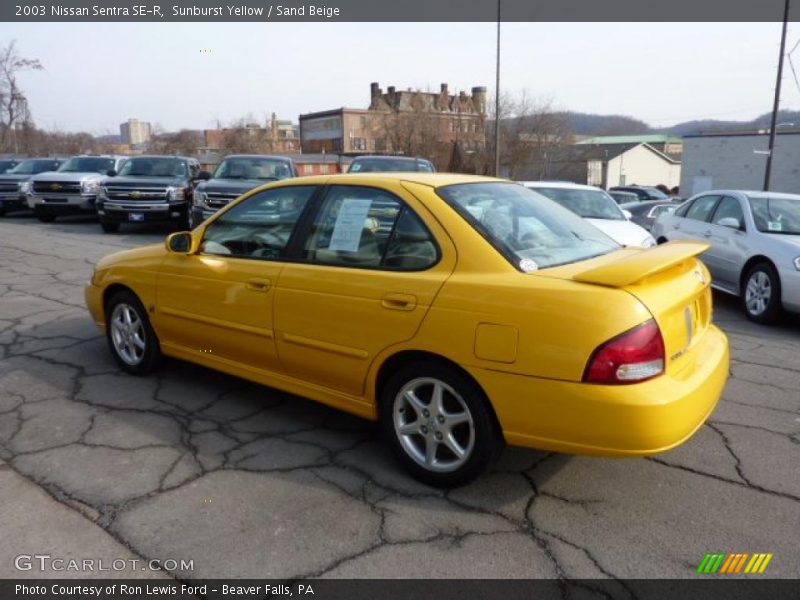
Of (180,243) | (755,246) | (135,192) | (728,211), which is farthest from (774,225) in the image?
(135,192)

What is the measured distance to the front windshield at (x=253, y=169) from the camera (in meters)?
13.2

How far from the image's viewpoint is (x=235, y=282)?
12.5 feet

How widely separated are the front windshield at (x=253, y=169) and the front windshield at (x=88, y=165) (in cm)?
609

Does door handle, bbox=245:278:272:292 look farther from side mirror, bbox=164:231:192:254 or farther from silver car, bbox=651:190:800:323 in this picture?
silver car, bbox=651:190:800:323

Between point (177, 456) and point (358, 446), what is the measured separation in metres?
1.02

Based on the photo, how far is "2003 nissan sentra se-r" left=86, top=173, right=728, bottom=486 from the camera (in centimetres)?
261

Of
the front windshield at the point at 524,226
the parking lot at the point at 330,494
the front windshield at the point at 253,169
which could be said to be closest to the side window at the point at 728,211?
the parking lot at the point at 330,494

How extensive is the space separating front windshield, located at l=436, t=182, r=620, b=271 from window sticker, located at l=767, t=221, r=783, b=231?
14.4 ft

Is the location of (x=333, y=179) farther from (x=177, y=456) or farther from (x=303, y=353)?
(x=177, y=456)

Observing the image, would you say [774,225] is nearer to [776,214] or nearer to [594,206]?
[776,214]

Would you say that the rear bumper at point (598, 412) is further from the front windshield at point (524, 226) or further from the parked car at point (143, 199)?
the parked car at point (143, 199)

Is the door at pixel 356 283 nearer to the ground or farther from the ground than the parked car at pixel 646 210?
farther from the ground

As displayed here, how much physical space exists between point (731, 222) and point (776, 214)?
50cm

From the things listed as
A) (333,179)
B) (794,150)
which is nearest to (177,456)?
(333,179)
